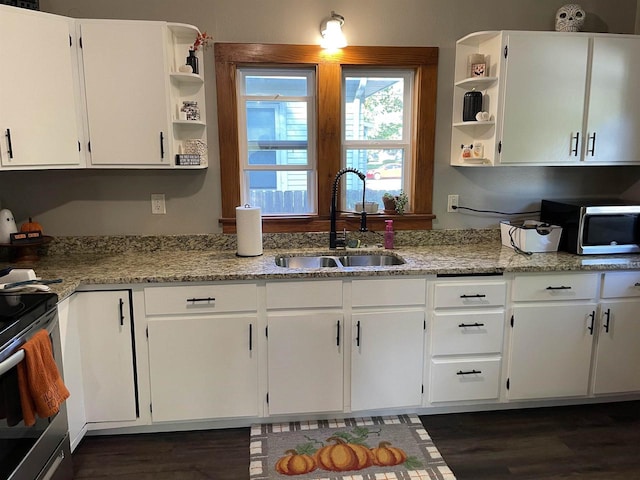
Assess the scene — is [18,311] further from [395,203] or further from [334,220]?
[395,203]

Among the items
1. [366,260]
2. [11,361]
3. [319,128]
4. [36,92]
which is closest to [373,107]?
[319,128]

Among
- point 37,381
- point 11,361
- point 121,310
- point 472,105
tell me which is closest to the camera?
point 11,361

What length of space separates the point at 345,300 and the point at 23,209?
76.5 inches

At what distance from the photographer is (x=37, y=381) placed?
1683 millimetres

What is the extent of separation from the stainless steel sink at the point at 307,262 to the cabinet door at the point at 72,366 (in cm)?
111

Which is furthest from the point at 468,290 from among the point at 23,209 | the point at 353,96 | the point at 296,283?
the point at 23,209

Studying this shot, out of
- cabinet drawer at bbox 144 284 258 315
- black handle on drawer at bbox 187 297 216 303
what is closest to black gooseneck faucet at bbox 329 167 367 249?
cabinet drawer at bbox 144 284 258 315

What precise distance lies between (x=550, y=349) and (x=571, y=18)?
192 centimetres

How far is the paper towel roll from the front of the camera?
267cm

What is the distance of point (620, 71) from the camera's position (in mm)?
2730

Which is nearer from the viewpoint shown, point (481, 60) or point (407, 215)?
point (481, 60)

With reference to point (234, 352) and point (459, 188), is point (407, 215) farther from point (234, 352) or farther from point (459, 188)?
point (234, 352)

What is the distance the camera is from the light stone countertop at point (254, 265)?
2.34 m

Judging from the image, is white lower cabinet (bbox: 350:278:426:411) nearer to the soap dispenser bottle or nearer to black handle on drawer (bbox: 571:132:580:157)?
the soap dispenser bottle
